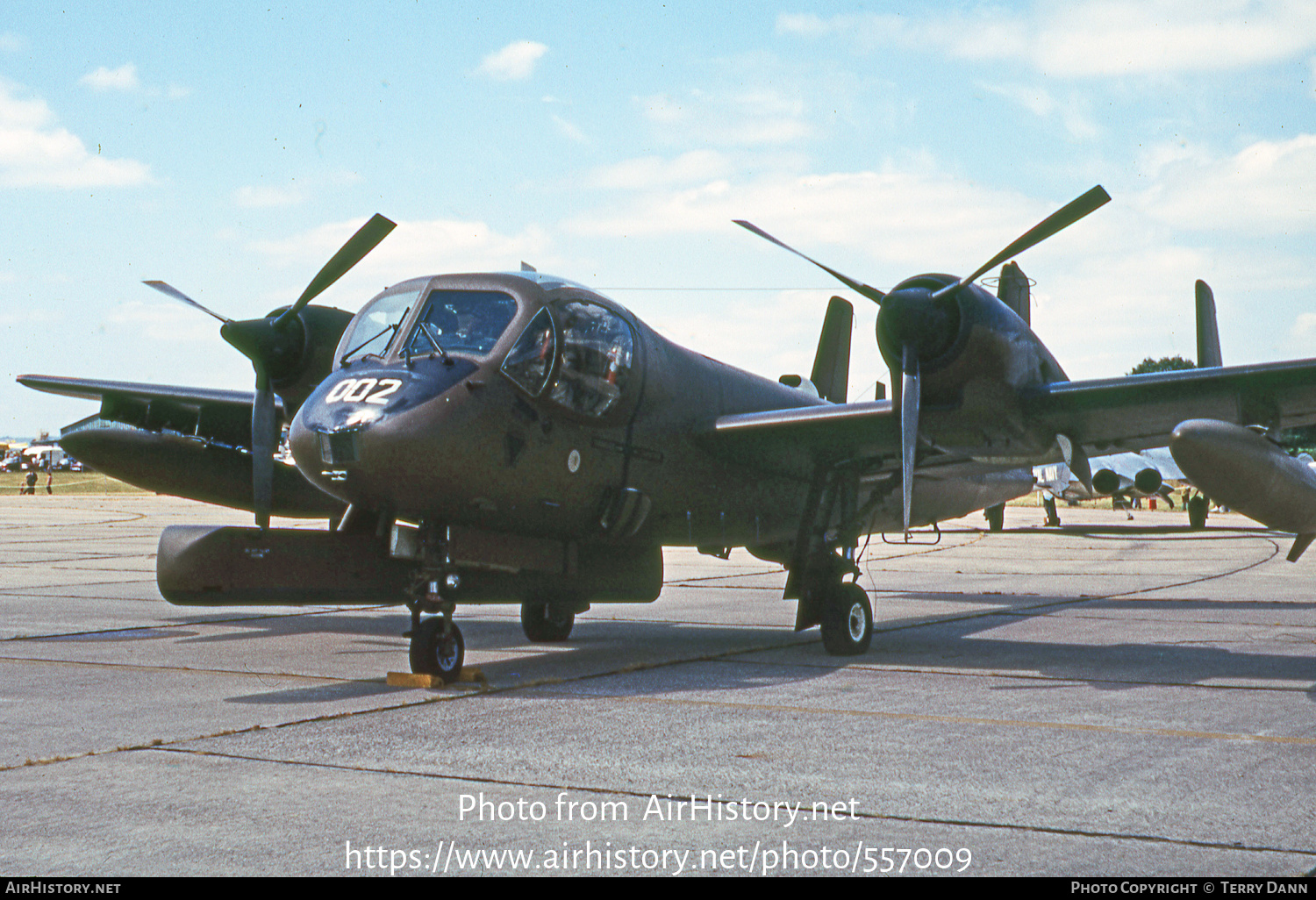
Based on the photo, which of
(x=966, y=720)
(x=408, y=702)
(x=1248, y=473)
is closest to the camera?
(x=966, y=720)

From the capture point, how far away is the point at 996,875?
4.40 meters

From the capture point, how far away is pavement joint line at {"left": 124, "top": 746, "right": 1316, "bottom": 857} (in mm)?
4793

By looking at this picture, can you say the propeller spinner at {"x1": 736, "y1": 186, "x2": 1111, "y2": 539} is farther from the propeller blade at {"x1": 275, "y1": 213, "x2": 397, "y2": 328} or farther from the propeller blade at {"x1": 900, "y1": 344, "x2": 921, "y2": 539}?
the propeller blade at {"x1": 275, "y1": 213, "x2": 397, "y2": 328}

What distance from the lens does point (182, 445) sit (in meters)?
14.2

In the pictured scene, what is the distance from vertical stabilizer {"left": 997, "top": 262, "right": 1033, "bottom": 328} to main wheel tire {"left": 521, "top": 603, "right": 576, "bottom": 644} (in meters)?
5.89

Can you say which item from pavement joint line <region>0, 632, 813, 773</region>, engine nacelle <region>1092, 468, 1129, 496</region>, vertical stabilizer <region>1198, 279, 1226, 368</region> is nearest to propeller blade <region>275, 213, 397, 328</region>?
pavement joint line <region>0, 632, 813, 773</region>

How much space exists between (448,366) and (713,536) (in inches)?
174

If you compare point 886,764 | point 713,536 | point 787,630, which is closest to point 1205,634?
point 787,630

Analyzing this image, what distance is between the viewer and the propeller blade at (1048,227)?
10.4 m

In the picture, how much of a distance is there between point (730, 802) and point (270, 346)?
825 centimetres

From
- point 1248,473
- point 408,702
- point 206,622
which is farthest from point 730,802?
point 206,622

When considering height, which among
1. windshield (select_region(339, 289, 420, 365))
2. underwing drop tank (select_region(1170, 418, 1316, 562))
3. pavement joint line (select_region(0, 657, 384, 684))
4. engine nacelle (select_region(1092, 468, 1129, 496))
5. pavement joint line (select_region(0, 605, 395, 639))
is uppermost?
windshield (select_region(339, 289, 420, 365))

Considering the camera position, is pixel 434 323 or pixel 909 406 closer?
pixel 434 323

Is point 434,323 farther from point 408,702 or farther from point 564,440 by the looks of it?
point 408,702
